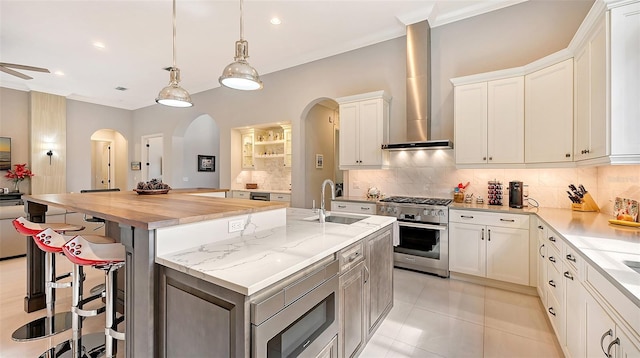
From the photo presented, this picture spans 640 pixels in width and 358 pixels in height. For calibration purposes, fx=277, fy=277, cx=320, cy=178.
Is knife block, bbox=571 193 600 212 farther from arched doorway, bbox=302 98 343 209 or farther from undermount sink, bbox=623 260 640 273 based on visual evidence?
arched doorway, bbox=302 98 343 209

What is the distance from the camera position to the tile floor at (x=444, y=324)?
6.84 ft

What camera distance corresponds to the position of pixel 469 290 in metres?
3.10

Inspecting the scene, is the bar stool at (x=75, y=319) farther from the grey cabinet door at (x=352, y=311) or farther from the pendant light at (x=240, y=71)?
the grey cabinet door at (x=352, y=311)

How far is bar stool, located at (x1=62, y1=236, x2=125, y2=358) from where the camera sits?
1681 millimetres

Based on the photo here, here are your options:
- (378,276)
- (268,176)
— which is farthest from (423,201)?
(268,176)

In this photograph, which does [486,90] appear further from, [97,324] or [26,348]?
[26,348]

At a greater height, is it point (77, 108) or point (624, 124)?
point (77, 108)

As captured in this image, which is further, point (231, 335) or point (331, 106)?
point (331, 106)

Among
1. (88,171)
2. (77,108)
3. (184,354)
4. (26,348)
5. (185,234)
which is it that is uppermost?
(77,108)

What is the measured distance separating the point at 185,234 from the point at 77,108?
8.51 metres

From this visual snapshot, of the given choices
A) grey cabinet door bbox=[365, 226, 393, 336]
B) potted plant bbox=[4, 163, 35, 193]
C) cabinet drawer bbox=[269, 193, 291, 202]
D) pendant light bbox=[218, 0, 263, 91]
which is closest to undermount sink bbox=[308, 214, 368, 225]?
grey cabinet door bbox=[365, 226, 393, 336]

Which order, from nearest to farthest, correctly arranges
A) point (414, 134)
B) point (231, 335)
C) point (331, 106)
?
point (231, 335) → point (414, 134) → point (331, 106)

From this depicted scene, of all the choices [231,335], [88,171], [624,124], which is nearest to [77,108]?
[88,171]

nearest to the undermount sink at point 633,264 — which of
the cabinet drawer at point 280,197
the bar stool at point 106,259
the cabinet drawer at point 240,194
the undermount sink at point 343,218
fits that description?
the undermount sink at point 343,218
